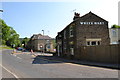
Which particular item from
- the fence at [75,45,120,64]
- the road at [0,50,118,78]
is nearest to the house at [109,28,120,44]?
the fence at [75,45,120,64]

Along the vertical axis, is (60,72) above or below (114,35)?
below

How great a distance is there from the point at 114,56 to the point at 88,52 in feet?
16.5

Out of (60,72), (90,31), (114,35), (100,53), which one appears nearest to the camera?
(60,72)

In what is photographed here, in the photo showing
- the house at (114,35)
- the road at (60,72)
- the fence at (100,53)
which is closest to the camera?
the road at (60,72)

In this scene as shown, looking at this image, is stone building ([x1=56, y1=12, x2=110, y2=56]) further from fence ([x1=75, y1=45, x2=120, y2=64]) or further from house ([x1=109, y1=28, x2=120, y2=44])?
house ([x1=109, y1=28, x2=120, y2=44])

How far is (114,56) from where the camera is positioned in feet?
56.0

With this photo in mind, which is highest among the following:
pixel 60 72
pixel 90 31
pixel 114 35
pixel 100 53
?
pixel 90 31

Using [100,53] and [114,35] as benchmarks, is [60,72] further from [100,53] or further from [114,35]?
[114,35]

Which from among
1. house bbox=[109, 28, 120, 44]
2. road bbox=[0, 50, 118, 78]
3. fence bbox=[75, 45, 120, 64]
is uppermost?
house bbox=[109, 28, 120, 44]

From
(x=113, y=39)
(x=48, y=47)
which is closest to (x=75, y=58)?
(x=113, y=39)

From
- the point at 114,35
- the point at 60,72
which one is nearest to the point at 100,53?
the point at 60,72

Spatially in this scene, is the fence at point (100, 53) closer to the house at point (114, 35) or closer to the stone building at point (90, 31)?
the stone building at point (90, 31)

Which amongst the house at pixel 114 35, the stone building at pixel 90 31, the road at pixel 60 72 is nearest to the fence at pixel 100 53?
the stone building at pixel 90 31

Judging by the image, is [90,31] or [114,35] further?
[114,35]
